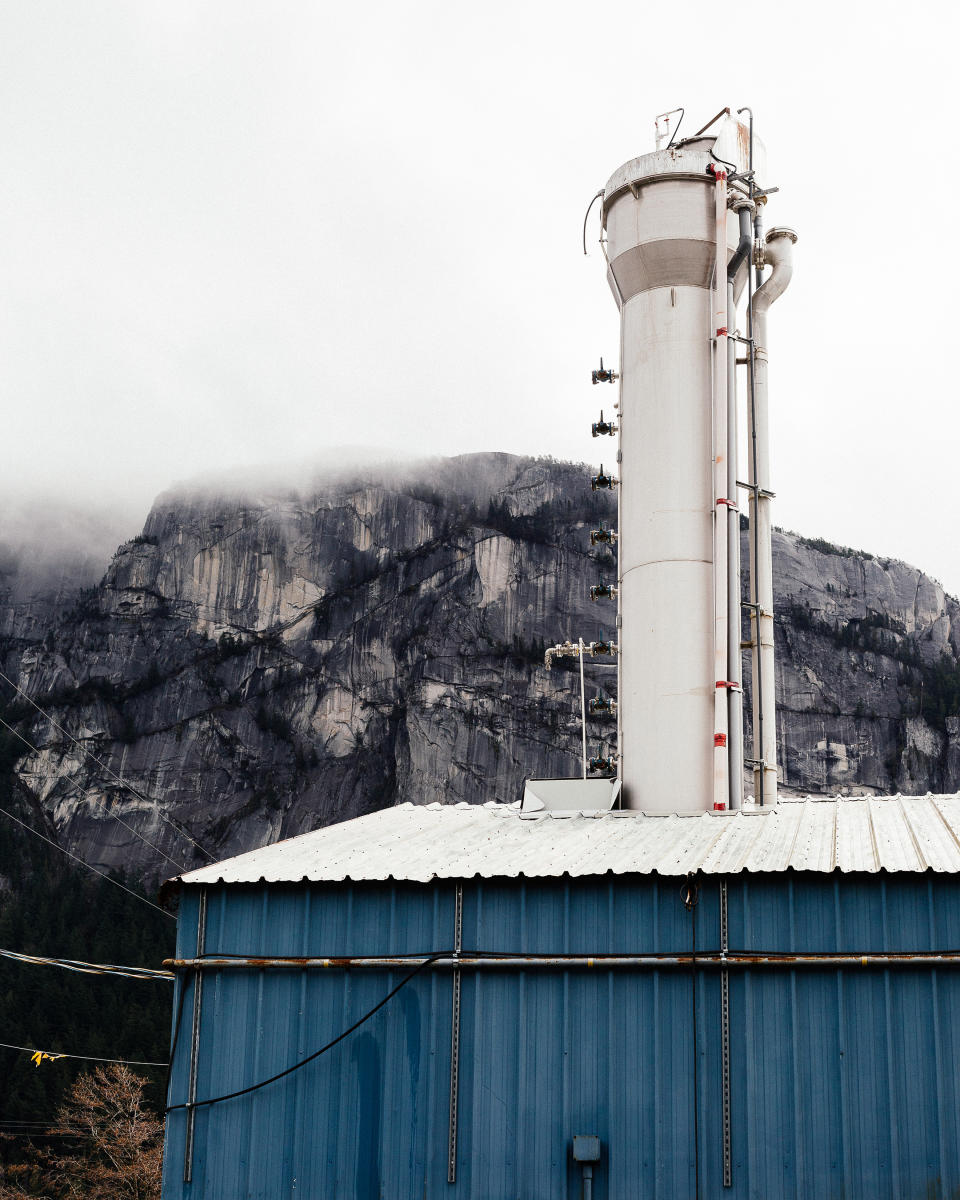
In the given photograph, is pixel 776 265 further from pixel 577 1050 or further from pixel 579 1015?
pixel 577 1050

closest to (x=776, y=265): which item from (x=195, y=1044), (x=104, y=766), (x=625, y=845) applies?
(x=625, y=845)

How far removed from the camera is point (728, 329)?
21.9 meters

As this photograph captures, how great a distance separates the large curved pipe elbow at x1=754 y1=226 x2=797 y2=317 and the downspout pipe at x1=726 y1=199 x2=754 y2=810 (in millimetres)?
562

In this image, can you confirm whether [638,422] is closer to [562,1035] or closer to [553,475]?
[562,1035]

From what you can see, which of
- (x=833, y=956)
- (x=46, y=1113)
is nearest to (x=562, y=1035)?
(x=833, y=956)

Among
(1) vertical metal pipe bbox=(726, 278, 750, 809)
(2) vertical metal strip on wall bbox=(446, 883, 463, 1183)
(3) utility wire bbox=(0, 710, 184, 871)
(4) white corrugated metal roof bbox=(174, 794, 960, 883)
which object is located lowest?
(2) vertical metal strip on wall bbox=(446, 883, 463, 1183)

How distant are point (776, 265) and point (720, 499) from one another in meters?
4.95

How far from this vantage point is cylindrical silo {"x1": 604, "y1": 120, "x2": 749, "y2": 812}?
2103 centimetres

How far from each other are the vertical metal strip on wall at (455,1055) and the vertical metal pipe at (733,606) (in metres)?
5.98

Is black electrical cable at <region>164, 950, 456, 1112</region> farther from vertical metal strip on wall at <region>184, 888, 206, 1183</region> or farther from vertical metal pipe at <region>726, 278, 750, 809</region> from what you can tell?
vertical metal pipe at <region>726, 278, 750, 809</region>

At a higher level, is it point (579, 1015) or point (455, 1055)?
point (579, 1015)

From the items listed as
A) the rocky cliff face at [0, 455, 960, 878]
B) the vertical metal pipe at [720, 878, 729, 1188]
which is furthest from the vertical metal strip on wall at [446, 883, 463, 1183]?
the rocky cliff face at [0, 455, 960, 878]

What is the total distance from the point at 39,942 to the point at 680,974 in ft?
351

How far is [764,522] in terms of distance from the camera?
22.8m
